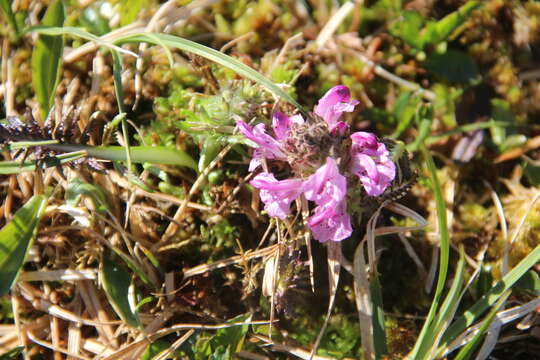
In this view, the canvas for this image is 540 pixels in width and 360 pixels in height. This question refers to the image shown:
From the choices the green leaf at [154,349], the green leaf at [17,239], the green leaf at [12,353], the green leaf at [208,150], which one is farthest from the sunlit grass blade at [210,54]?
the green leaf at [12,353]

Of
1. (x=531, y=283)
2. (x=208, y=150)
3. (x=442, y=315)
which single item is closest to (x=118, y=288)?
(x=208, y=150)

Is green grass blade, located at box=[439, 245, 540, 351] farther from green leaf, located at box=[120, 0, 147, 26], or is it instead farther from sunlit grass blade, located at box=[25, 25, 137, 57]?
green leaf, located at box=[120, 0, 147, 26]

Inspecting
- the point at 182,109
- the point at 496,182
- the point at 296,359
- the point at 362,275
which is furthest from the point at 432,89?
the point at 296,359

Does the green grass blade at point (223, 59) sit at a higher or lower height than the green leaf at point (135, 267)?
higher

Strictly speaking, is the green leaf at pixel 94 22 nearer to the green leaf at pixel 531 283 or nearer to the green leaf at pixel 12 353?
the green leaf at pixel 12 353

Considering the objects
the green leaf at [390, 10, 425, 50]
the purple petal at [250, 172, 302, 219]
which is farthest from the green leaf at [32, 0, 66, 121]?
the green leaf at [390, 10, 425, 50]
